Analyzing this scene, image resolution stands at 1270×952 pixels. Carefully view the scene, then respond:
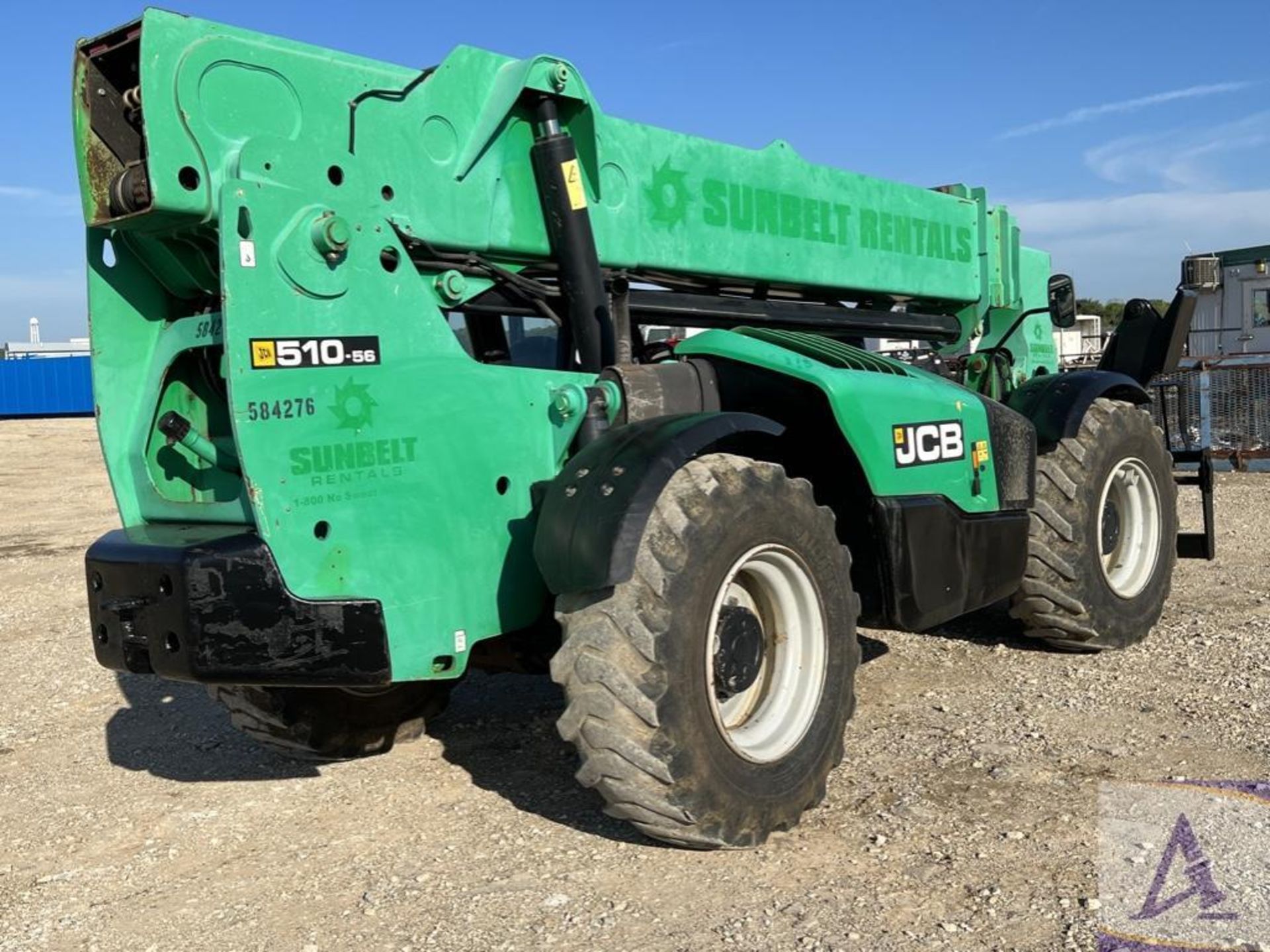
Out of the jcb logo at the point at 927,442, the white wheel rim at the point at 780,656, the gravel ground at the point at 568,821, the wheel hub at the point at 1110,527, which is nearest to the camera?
the gravel ground at the point at 568,821

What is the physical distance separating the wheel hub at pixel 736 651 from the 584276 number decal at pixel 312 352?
1441mm

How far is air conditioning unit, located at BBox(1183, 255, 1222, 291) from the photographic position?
22.7 m

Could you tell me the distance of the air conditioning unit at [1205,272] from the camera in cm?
2266

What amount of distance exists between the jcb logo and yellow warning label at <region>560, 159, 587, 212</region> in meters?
1.56

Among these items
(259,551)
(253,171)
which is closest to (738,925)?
(259,551)

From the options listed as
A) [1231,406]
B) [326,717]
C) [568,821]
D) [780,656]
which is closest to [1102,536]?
[780,656]

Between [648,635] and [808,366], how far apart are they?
5.02 feet

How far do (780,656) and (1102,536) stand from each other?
294 centimetres

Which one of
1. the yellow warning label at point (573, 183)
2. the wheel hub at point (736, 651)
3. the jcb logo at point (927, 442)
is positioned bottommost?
the wheel hub at point (736, 651)

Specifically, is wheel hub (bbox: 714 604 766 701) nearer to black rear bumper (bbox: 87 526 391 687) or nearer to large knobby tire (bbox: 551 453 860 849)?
large knobby tire (bbox: 551 453 860 849)

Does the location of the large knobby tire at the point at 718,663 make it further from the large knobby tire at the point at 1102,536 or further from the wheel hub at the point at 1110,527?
the wheel hub at the point at 1110,527

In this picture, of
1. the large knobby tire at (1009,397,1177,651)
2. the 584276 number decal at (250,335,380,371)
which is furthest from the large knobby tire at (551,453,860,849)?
the large knobby tire at (1009,397,1177,651)

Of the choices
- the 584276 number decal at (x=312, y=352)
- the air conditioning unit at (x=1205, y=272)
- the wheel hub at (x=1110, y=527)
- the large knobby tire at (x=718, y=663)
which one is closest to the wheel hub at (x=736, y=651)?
the large knobby tire at (x=718, y=663)

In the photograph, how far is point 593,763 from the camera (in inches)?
153
